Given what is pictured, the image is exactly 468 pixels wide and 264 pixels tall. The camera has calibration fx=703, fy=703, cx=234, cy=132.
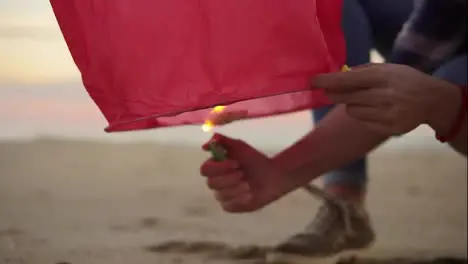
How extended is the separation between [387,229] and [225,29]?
458 millimetres

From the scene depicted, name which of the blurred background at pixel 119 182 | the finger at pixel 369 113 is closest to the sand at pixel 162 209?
the blurred background at pixel 119 182

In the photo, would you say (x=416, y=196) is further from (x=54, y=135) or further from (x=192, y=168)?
(x=54, y=135)

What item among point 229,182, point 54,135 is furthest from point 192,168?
point 229,182

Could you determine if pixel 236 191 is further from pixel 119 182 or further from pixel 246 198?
pixel 119 182

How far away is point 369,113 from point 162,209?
414 millimetres

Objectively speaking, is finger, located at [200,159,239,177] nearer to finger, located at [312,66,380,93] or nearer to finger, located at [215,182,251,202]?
finger, located at [215,182,251,202]

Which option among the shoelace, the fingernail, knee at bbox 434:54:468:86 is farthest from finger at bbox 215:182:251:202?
knee at bbox 434:54:468:86

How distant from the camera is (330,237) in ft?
2.44

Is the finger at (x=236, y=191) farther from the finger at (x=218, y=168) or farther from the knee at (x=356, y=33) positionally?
the knee at (x=356, y=33)

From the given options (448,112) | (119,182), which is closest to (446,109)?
(448,112)

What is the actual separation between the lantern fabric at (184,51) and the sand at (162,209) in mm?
153

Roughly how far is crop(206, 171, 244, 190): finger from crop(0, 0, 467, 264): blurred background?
2.9 inches

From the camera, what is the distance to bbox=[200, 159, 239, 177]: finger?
646 mm

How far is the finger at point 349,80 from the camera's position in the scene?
20.6 inches
